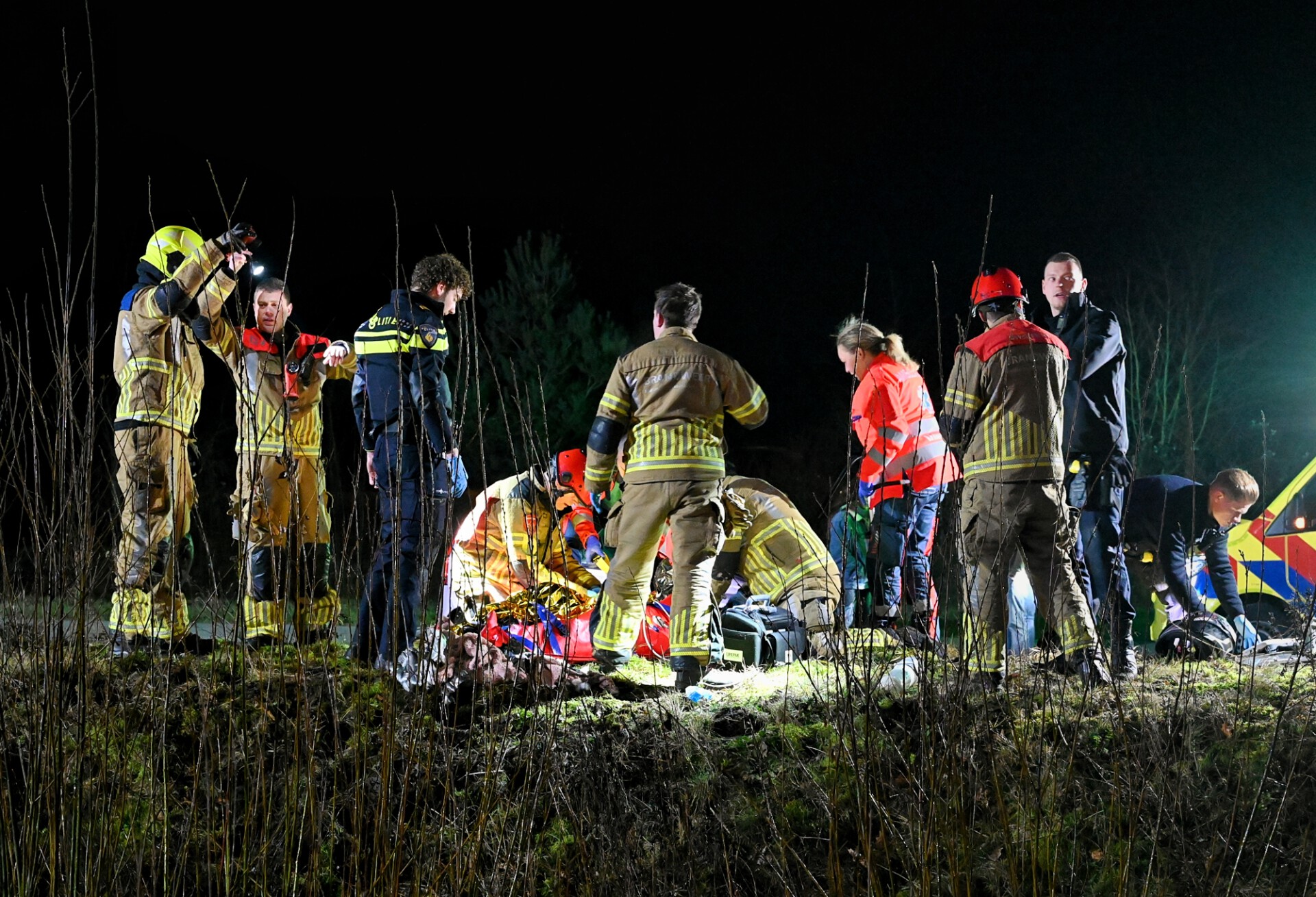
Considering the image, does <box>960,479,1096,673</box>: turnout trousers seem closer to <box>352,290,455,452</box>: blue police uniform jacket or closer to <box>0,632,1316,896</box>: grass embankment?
<box>0,632,1316,896</box>: grass embankment

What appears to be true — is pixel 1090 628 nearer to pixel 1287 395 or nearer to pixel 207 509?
pixel 207 509

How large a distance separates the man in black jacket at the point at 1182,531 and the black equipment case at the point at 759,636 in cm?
186

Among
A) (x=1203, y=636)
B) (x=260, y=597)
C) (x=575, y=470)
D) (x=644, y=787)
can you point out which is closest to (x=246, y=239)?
(x=260, y=597)

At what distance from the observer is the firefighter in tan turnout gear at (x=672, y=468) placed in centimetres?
470

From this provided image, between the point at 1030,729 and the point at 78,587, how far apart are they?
3438 millimetres

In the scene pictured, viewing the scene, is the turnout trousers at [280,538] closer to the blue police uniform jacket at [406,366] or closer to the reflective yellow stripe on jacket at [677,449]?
the blue police uniform jacket at [406,366]

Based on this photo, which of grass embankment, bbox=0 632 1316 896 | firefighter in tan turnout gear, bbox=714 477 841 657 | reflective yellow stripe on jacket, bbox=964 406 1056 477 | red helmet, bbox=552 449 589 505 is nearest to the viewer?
grass embankment, bbox=0 632 1316 896

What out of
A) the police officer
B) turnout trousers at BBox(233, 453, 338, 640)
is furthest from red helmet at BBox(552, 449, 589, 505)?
turnout trousers at BBox(233, 453, 338, 640)

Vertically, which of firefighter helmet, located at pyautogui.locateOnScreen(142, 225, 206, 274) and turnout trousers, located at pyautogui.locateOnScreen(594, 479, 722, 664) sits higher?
firefighter helmet, located at pyautogui.locateOnScreen(142, 225, 206, 274)

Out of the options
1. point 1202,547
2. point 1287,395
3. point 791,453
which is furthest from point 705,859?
point 1287,395

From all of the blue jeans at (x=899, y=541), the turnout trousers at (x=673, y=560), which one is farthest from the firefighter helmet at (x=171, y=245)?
the blue jeans at (x=899, y=541)

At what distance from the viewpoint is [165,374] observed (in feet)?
15.8

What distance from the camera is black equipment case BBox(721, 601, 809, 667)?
5559mm

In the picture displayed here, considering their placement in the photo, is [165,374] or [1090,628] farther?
[165,374]
